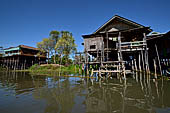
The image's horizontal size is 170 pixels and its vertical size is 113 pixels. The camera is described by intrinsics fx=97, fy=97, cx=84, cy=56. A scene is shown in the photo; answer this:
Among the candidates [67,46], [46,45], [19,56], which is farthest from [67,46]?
[19,56]

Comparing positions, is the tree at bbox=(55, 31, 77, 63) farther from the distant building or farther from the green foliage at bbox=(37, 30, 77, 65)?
the distant building

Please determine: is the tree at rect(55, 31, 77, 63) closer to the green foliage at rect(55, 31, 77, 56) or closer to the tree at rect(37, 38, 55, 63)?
the green foliage at rect(55, 31, 77, 56)

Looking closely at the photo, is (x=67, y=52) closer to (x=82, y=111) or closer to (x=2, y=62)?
(x=2, y=62)

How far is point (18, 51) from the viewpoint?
103 feet

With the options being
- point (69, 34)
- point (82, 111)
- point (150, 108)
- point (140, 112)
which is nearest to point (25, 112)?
point (82, 111)

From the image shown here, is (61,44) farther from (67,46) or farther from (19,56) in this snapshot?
(19,56)

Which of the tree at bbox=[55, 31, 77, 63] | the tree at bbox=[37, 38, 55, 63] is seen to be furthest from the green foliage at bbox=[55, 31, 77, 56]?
the tree at bbox=[37, 38, 55, 63]

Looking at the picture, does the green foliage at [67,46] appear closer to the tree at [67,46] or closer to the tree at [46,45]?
the tree at [67,46]

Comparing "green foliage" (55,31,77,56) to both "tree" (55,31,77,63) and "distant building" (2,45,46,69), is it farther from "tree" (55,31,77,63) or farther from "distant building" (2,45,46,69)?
"distant building" (2,45,46,69)

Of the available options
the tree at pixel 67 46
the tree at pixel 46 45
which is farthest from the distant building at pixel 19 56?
the tree at pixel 67 46

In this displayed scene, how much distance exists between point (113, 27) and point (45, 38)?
976 inches

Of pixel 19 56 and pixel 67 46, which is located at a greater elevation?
pixel 67 46

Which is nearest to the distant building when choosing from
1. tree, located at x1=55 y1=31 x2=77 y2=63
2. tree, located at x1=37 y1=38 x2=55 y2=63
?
tree, located at x1=37 y1=38 x2=55 y2=63

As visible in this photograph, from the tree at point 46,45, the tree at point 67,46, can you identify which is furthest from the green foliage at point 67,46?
the tree at point 46,45
